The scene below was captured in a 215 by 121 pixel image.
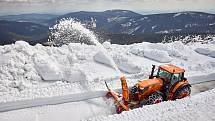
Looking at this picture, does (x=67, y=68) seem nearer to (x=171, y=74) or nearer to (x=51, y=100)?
(x=51, y=100)

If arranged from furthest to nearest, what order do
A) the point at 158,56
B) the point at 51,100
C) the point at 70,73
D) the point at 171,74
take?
1. the point at 158,56
2. the point at 70,73
3. the point at 51,100
4. the point at 171,74

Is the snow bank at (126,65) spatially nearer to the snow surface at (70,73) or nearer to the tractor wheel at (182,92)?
the snow surface at (70,73)

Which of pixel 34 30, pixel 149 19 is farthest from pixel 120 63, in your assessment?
pixel 149 19

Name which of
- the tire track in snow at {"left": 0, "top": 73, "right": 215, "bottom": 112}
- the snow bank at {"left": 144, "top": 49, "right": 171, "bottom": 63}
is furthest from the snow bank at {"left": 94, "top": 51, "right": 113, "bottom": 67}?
the snow bank at {"left": 144, "top": 49, "right": 171, "bottom": 63}

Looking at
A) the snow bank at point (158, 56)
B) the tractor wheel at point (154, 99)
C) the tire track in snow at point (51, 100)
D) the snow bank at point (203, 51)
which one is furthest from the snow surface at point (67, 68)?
the tractor wheel at point (154, 99)

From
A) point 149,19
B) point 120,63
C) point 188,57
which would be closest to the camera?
point 120,63

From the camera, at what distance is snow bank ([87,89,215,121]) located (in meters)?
9.47

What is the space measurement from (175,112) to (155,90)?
2.56 m

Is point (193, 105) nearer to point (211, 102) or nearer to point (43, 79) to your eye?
point (211, 102)

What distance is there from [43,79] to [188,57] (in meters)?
11.4

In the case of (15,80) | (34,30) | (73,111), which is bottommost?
(34,30)

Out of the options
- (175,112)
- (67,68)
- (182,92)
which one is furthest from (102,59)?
(175,112)

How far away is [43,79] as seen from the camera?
1453 centimetres

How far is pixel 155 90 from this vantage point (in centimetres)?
1241
